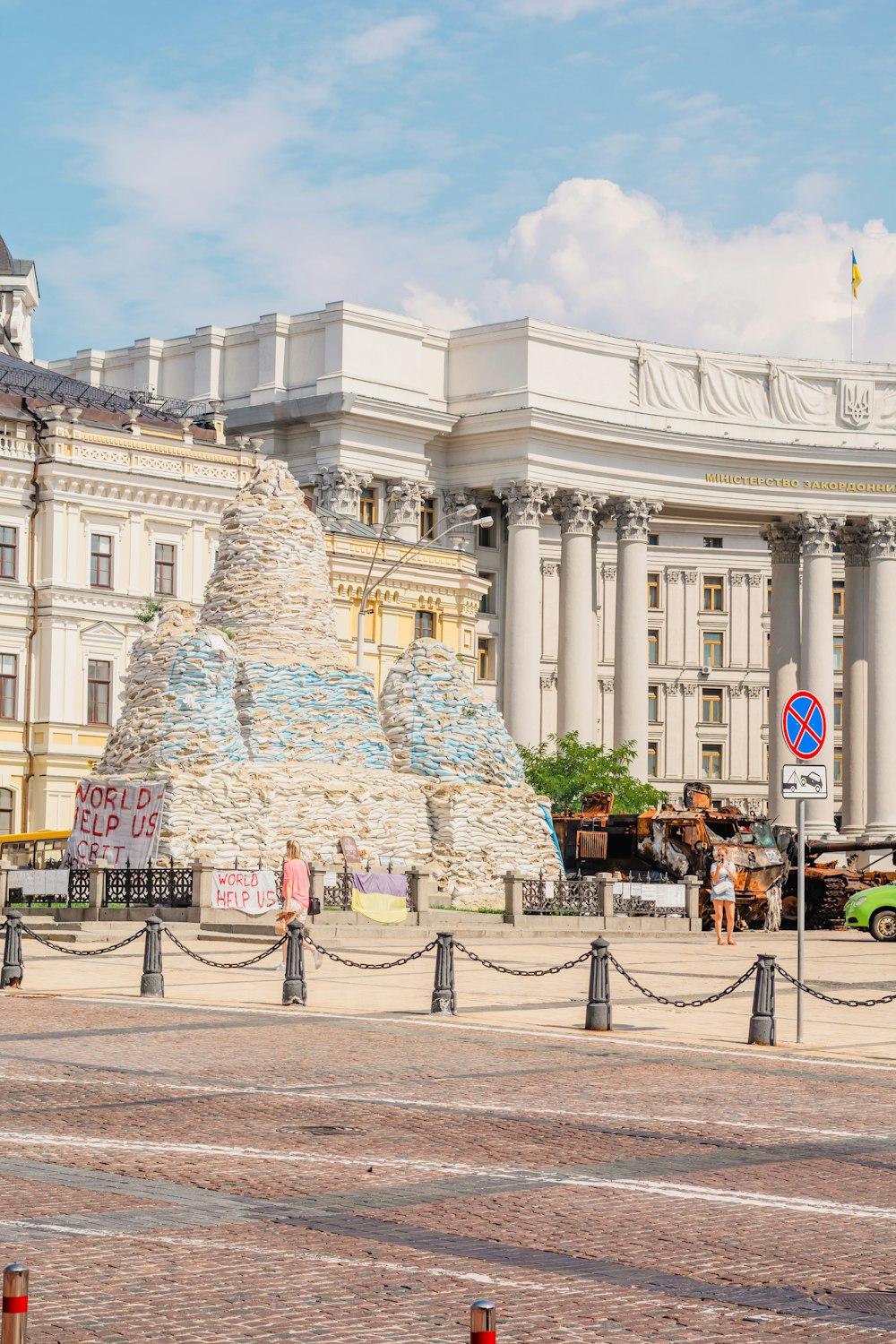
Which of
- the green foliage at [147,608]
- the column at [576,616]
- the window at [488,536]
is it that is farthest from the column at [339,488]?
the green foliage at [147,608]

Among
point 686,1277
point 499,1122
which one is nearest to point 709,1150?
point 499,1122

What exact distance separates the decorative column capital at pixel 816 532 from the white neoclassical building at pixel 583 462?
10 centimetres

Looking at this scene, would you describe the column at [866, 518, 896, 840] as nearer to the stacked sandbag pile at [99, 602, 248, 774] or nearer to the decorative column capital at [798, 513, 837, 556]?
the decorative column capital at [798, 513, 837, 556]

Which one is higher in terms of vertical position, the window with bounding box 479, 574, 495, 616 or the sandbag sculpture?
the window with bounding box 479, 574, 495, 616

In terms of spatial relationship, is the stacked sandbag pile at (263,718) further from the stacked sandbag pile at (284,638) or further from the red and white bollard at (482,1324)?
the red and white bollard at (482,1324)

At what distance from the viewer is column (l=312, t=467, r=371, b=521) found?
93250 mm

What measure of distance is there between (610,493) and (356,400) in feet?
44.6

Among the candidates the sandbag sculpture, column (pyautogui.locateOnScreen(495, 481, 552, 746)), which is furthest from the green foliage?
column (pyautogui.locateOnScreen(495, 481, 552, 746))

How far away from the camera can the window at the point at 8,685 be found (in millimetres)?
66812

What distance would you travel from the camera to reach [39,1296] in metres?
9.09

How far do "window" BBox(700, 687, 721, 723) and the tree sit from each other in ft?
113

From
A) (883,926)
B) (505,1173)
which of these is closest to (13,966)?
(505,1173)

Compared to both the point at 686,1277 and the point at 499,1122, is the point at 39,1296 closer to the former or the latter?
the point at 686,1277

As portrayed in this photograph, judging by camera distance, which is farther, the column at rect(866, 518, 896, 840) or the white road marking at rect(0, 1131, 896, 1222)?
the column at rect(866, 518, 896, 840)
